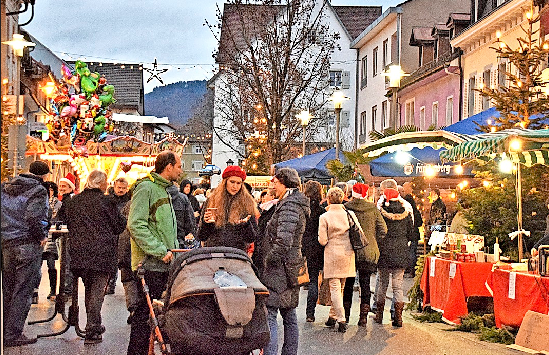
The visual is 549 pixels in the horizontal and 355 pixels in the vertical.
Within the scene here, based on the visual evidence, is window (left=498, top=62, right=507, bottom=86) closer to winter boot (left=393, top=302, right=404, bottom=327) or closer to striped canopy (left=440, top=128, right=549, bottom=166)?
striped canopy (left=440, top=128, right=549, bottom=166)

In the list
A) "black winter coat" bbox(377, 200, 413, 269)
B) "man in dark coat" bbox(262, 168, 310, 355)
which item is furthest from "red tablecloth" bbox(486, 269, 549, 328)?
"man in dark coat" bbox(262, 168, 310, 355)

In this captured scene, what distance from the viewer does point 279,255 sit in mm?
9055

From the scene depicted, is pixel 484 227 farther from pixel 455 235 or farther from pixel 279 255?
pixel 279 255

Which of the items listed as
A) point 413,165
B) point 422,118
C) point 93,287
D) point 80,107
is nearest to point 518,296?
point 93,287

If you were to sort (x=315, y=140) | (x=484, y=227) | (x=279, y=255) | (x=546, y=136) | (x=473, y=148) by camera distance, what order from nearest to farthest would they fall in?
(x=279, y=255) → (x=546, y=136) → (x=473, y=148) → (x=484, y=227) → (x=315, y=140)

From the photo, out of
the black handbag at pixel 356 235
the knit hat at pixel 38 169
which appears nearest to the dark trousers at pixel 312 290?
the black handbag at pixel 356 235

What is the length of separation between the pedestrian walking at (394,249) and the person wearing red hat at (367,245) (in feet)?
0.68

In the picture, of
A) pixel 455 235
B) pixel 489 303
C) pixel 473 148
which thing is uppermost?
pixel 473 148

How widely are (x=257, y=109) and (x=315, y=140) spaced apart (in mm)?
19518

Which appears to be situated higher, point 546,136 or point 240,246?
point 546,136

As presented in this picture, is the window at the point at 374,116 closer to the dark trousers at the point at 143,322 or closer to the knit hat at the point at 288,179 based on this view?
the knit hat at the point at 288,179

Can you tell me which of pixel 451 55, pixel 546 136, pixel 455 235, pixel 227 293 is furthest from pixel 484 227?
pixel 451 55

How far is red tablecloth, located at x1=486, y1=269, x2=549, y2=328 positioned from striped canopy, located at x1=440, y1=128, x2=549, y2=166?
61.4 inches

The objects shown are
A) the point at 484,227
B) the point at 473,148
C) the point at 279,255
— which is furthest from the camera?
the point at 484,227
